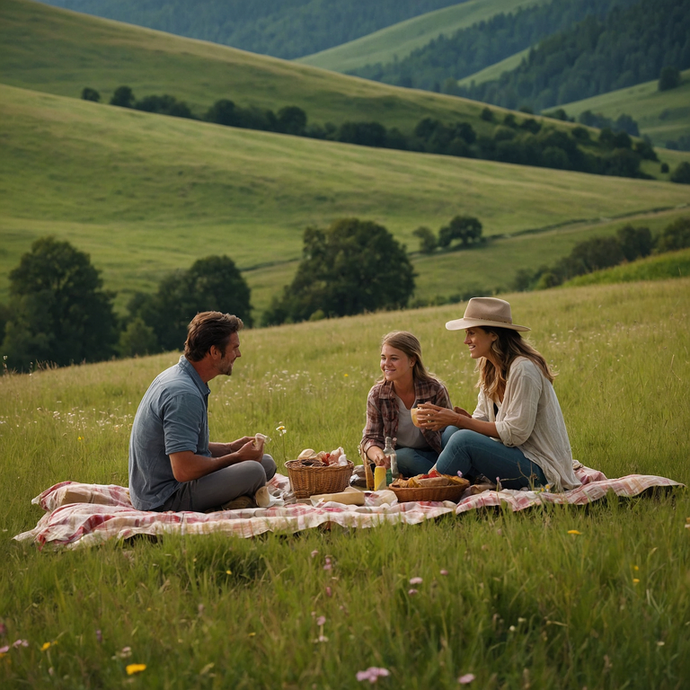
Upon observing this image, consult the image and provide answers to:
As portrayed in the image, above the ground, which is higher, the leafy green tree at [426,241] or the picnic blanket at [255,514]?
the leafy green tree at [426,241]

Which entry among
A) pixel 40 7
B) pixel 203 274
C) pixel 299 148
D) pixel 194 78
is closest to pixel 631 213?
pixel 299 148

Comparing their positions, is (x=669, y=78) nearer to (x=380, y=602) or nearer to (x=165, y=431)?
(x=165, y=431)

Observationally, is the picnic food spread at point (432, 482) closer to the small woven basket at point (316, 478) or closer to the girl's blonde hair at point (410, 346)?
the small woven basket at point (316, 478)

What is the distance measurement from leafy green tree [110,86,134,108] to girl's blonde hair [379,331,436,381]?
4386 inches

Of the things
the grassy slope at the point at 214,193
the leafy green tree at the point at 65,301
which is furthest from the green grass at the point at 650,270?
the leafy green tree at the point at 65,301

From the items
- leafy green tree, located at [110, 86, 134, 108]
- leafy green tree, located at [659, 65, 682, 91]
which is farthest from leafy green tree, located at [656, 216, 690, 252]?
leafy green tree, located at [659, 65, 682, 91]

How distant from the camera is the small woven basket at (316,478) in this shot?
21.5 feet

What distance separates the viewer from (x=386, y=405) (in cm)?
750

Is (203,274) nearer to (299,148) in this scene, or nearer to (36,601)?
(299,148)

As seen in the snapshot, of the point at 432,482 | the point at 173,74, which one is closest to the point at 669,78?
the point at 173,74

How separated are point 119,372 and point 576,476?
11.7 meters

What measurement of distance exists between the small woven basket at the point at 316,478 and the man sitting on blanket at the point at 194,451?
0.35 meters

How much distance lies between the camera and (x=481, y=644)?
3477mm

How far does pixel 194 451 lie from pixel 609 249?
214 feet
